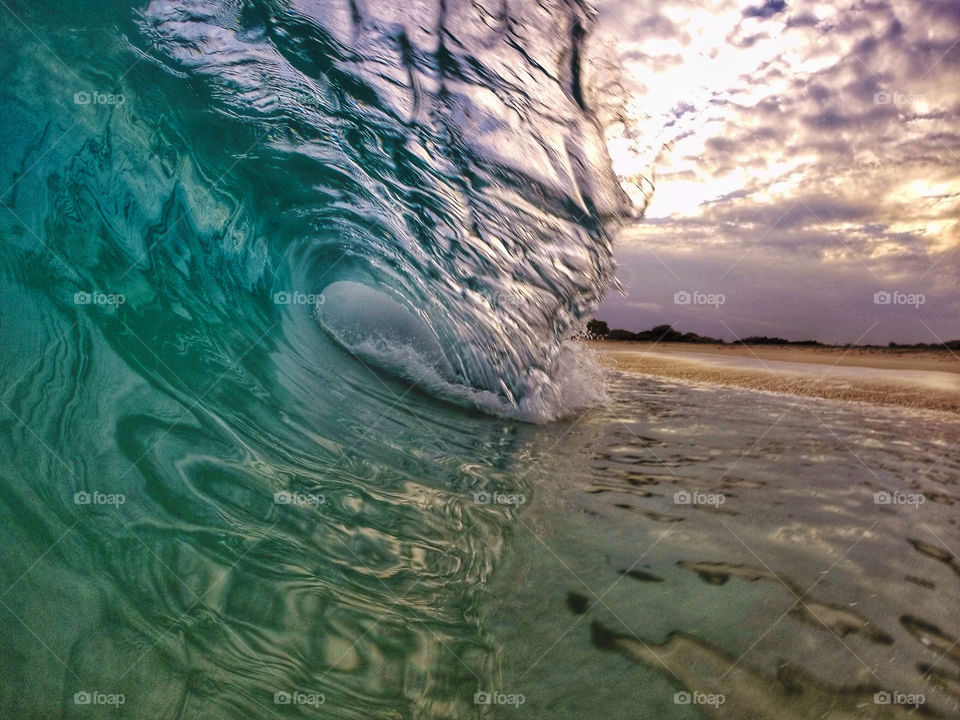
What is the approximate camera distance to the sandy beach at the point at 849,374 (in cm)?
753

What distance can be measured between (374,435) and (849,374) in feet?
35.4

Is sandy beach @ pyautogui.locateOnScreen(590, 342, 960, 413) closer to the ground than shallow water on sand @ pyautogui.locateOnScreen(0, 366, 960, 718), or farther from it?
closer to the ground

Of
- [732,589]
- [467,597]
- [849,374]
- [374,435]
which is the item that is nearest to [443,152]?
[374,435]

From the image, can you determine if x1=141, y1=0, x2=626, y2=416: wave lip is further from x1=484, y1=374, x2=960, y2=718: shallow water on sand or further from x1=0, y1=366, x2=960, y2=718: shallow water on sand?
x1=0, y1=366, x2=960, y2=718: shallow water on sand

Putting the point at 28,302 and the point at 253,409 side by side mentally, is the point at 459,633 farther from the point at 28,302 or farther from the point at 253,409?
the point at 28,302

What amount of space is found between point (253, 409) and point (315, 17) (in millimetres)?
2732

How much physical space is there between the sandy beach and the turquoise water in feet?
6.59

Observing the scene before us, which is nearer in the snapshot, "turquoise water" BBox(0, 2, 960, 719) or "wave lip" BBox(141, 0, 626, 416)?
"turquoise water" BBox(0, 2, 960, 719)

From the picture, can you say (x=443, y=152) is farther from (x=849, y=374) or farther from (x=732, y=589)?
(x=849, y=374)

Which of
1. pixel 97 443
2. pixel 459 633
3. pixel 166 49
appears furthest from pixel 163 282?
pixel 459 633

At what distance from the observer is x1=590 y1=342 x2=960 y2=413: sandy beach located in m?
7.53

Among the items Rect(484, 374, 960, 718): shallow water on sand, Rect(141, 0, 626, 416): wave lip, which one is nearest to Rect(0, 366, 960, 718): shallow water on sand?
Rect(484, 374, 960, 718): shallow water on sand

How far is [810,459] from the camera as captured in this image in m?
3.61

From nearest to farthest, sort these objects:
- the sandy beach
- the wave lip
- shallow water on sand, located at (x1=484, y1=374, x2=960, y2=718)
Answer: shallow water on sand, located at (x1=484, y1=374, x2=960, y2=718) < the wave lip < the sandy beach
